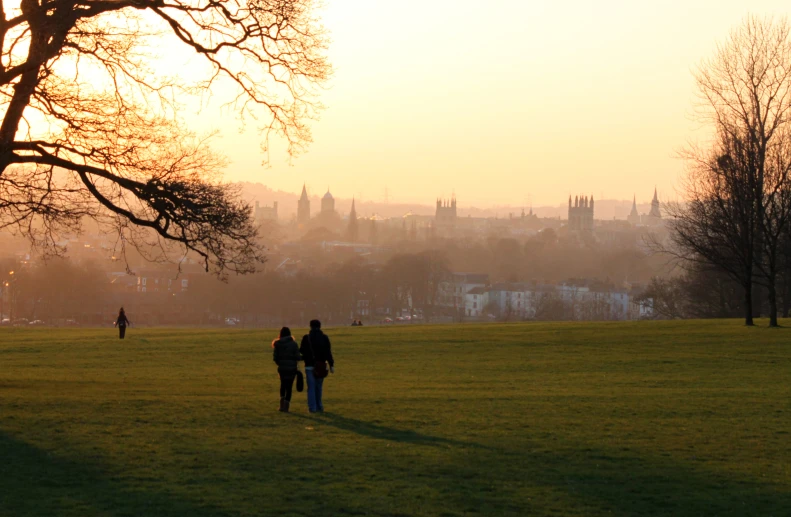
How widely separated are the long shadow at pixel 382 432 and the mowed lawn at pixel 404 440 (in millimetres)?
54

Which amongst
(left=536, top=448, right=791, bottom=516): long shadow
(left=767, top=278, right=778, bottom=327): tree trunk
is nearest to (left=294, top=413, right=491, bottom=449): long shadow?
(left=536, top=448, right=791, bottom=516): long shadow

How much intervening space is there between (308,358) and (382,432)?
2572 millimetres

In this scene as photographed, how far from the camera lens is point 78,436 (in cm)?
1558

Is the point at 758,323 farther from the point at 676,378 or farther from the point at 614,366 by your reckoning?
the point at 676,378

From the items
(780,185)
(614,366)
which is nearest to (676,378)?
(614,366)

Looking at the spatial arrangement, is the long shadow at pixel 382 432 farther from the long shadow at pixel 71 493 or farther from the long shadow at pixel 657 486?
the long shadow at pixel 71 493

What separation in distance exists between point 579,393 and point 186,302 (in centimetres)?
9893

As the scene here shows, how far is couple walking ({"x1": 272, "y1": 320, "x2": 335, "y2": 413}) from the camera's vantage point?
18.6 m

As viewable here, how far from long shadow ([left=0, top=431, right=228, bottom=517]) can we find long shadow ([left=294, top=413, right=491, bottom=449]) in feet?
16.3

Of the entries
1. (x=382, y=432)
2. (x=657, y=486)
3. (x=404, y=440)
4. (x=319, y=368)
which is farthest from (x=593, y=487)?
(x=319, y=368)

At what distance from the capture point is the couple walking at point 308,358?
732 inches

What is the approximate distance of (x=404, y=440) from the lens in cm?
1602

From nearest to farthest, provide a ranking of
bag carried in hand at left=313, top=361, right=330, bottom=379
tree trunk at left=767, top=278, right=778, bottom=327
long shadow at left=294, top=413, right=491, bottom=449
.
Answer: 1. long shadow at left=294, top=413, right=491, bottom=449
2. bag carried in hand at left=313, top=361, right=330, bottom=379
3. tree trunk at left=767, top=278, right=778, bottom=327

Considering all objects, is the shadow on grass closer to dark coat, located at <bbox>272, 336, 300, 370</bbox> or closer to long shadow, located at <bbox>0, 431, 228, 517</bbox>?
long shadow, located at <bbox>0, 431, 228, 517</bbox>
